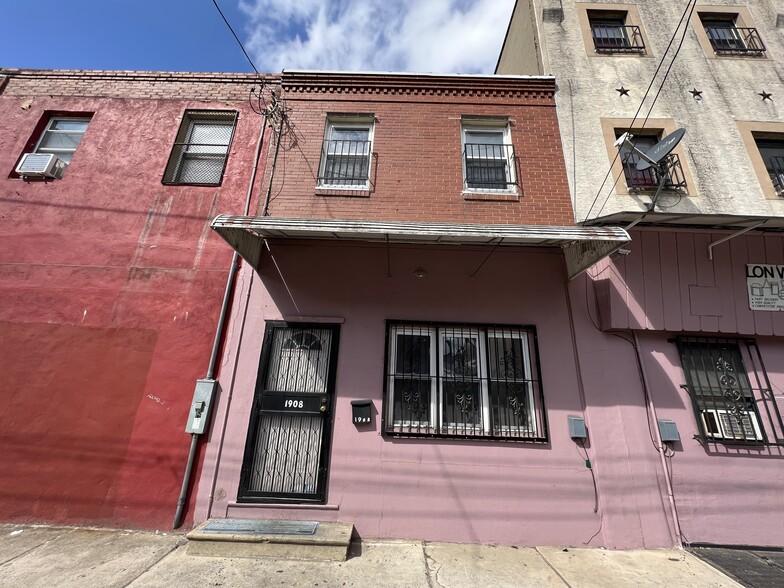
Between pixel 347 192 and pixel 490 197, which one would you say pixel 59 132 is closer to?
pixel 347 192

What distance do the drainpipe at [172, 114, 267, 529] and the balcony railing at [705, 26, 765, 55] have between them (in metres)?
9.51

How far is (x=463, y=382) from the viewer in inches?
210

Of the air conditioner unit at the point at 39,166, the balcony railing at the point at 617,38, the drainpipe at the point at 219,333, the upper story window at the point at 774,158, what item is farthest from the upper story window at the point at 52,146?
the upper story window at the point at 774,158

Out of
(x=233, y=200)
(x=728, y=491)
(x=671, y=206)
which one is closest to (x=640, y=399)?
(x=728, y=491)

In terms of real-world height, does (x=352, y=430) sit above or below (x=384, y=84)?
below

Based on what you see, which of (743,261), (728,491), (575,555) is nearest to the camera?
(575,555)

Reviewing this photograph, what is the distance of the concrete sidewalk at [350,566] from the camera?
12.0 ft

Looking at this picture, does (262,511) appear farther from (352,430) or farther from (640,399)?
(640,399)

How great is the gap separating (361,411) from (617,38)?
919 centimetres

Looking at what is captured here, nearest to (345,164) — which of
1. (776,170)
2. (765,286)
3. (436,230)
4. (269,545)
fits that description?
(436,230)

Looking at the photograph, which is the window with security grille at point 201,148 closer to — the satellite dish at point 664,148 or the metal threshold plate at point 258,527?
the metal threshold plate at point 258,527

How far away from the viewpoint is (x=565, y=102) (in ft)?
22.0

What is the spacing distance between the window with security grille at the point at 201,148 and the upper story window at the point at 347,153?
1.98 meters

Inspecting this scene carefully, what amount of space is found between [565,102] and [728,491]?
6.83 meters
